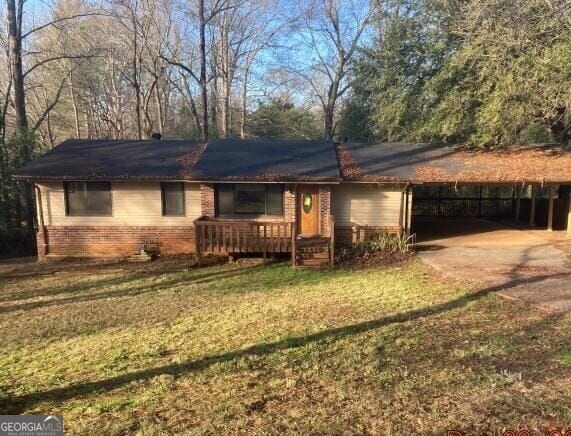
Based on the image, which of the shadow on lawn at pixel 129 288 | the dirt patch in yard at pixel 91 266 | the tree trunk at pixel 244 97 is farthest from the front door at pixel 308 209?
the tree trunk at pixel 244 97

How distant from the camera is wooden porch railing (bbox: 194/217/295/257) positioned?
11.3 m

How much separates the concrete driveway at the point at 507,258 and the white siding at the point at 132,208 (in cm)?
721

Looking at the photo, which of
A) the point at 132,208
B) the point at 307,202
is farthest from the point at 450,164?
the point at 132,208

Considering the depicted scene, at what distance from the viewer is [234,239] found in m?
11.3

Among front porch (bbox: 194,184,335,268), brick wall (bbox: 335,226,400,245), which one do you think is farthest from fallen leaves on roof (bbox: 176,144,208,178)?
brick wall (bbox: 335,226,400,245)

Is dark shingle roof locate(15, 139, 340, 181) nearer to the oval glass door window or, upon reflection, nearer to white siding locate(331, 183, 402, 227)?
the oval glass door window

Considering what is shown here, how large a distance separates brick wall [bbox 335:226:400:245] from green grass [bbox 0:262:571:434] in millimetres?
3915

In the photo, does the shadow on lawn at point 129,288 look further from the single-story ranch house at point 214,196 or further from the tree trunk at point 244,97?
the tree trunk at point 244,97

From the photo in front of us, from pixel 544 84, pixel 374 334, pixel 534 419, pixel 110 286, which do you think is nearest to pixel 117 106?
pixel 110 286

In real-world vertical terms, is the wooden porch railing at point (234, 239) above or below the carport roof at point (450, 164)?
below

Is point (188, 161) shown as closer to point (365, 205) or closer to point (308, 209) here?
point (308, 209)

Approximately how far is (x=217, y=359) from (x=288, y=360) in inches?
36.4

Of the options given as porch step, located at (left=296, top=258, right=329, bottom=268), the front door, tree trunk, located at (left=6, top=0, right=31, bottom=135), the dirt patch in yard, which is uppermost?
tree trunk, located at (left=6, top=0, right=31, bottom=135)

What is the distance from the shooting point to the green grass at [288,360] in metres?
3.70
